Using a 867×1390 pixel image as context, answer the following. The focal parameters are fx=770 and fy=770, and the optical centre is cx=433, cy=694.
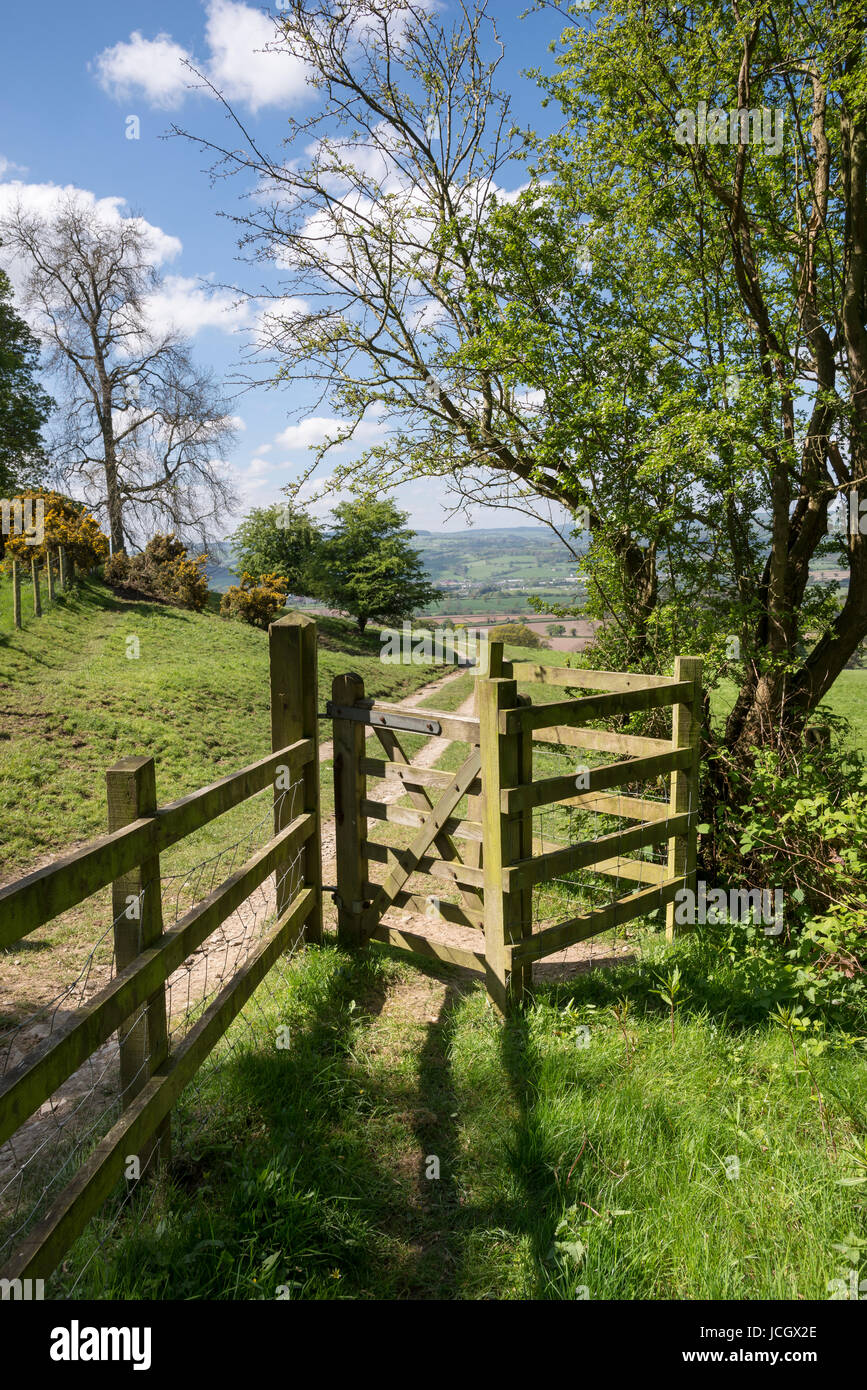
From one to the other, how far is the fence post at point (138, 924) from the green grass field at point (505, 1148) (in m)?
0.42

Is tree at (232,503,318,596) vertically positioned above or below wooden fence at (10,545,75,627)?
above

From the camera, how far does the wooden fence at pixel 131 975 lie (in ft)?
7.08

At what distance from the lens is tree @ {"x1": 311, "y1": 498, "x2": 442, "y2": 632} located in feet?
91.9

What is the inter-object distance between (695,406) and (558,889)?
4359 mm

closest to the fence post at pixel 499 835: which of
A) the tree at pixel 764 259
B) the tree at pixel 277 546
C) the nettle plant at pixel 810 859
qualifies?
the nettle plant at pixel 810 859

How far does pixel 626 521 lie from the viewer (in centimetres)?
749

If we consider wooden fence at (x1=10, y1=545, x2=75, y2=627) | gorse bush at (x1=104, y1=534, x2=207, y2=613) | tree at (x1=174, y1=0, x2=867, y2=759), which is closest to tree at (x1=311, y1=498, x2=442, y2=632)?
gorse bush at (x1=104, y1=534, x2=207, y2=613)

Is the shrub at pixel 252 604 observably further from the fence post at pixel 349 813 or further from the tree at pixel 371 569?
the fence post at pixel 349 813

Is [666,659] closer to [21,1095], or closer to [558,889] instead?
[558,889]

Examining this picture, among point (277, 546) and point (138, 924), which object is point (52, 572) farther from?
point (138, 924)

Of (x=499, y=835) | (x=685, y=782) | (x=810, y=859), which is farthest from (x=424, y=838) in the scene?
(x=810, y=859)

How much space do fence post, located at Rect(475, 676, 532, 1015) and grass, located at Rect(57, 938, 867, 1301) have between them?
225 mm

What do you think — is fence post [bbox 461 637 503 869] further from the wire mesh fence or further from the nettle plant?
the nettle plant
